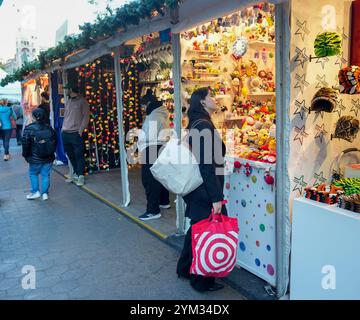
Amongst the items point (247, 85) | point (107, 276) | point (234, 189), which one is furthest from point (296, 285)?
point (247, 85)

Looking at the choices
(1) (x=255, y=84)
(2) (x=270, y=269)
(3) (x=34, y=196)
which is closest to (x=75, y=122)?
(3) (x=34, y=196)

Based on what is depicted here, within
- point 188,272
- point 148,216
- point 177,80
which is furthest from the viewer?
point 148,216

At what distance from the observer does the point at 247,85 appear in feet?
15.4

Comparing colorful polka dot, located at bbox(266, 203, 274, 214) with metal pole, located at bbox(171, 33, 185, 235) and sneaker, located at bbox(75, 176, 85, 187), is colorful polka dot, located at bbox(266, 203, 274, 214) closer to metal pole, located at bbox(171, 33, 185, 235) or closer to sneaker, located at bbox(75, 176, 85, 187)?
metal pole, located at bbox(171, 33, 185, 235)

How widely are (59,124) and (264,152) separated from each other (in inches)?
272

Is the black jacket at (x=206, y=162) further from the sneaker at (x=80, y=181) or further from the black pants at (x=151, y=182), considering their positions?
the sneaker at (x=80, y=181)

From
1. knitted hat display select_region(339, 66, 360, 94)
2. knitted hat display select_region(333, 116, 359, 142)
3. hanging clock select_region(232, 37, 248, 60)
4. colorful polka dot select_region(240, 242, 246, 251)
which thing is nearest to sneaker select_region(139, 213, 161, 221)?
colorful polka dot select_region(240, 242, 246, 251)

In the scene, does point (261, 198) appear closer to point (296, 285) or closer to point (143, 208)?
point (296, 285)

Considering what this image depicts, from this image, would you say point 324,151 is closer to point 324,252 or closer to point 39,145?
point 324,252

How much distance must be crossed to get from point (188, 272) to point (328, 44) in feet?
7.28

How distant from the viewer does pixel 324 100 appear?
8.88 ft

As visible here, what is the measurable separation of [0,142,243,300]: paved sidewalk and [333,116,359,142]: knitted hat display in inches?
62.1

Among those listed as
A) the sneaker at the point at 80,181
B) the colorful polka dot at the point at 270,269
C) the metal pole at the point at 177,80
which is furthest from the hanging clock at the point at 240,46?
the sneaker at the point at 80,181

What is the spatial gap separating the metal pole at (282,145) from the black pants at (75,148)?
5.06 meters
